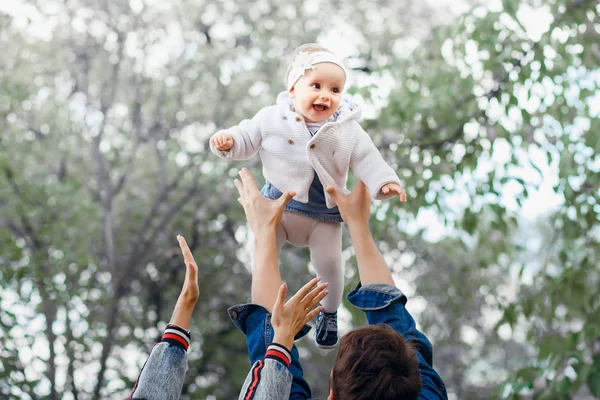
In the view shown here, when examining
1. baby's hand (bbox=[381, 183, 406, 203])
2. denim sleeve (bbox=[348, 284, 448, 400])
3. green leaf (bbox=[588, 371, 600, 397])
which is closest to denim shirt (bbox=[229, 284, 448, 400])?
denim sleeve (bbox=[348, 284, 448, 400])

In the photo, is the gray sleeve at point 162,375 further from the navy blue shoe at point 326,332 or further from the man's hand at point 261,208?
the navy blue shoe at point 326,332

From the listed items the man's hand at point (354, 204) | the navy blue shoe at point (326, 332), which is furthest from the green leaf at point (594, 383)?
the man's hand at point (354, 204)

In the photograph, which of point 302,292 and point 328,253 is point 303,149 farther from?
point 302,292

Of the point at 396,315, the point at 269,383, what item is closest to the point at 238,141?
the point at 396,315

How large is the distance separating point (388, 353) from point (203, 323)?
19.7ft

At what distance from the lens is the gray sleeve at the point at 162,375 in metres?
1.44

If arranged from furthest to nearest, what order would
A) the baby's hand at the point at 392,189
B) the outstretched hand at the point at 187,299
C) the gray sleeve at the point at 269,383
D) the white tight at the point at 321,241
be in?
the white tight at the point at 321,241, the baby's hand at the point at 392,189, the outstretched hand at the point at 187,299, the gray sleeve at the point at 269,383

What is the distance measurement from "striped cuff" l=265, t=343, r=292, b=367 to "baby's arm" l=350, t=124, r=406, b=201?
0.50m

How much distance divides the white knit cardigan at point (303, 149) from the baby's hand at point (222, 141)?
2 cm

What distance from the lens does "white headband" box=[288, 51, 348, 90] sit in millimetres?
1909

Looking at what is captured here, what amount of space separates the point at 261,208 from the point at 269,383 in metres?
0.59

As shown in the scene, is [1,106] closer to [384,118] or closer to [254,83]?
[254,83]

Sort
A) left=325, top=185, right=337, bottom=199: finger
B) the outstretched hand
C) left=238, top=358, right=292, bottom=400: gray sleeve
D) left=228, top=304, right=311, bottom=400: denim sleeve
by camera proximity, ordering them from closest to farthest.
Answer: left=238, top=358, right=292, bottom=400: gray sleeve, the outstretched hand, left=228, top=304, right=311, bottom=400: denim sleeve, left=325, top=185, right=337, bottom=199: finger

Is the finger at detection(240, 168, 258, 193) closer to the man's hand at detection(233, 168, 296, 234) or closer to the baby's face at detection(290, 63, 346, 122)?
the man's hand at detection(233, 168, 296, 234)
